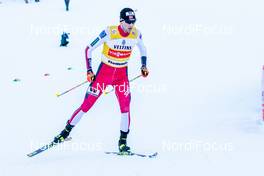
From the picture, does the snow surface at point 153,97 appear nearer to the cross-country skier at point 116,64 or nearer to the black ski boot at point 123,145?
the black ski boot at point 123,145

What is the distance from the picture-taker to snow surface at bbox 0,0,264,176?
5.64 m

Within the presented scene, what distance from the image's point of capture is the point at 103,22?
13.5 meters

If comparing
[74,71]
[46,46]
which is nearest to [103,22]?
[46,46]

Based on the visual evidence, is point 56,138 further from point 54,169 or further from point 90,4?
point 90,4

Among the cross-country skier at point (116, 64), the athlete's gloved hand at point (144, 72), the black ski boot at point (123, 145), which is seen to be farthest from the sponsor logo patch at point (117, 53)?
the black ski boot at point (123, 145)

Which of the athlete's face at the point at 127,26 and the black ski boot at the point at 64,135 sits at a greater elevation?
the athlete's face at the point at 127,26

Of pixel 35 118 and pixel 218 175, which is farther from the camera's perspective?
pixel 35 118

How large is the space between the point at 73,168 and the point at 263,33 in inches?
330

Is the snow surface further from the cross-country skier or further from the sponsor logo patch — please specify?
the sponsor logo patch

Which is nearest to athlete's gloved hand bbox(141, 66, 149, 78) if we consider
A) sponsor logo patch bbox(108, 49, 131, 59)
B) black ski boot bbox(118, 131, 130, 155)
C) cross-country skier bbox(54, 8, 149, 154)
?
cross-country skier bbox(54, 8, 149, 154)

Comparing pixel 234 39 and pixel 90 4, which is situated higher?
pixel 90 4

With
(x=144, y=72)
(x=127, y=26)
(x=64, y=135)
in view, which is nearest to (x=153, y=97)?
(x=144, y=72)

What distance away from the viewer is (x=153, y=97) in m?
8.19

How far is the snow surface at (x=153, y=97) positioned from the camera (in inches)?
222
